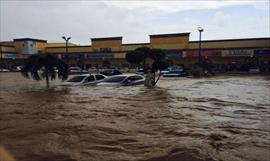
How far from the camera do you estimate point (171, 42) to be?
61375mm

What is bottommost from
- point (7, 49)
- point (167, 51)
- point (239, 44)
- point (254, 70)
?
point (254, 70)

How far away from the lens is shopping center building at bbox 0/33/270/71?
54500 millimetres

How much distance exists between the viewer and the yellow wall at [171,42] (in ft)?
197

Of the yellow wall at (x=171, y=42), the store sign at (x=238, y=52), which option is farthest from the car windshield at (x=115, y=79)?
the yellow wall at (x=171, y=42)

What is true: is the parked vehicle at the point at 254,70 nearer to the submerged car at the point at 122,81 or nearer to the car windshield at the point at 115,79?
the submerged car at the point at 122,81

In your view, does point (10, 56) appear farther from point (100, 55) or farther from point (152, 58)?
point (152, 58)

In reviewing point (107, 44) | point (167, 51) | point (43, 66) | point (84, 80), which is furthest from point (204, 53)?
point (43, 66)

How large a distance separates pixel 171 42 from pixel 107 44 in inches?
512

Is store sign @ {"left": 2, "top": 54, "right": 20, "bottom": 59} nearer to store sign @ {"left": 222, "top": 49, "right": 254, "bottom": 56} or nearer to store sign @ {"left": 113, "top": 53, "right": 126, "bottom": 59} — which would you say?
store sign @ {"left": 113, "top": 53, "right": 126, "bottom": 59}

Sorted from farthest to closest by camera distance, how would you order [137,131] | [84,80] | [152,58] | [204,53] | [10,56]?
1. [10,56]
2. [204,53]
3. [152,58]
4. [84,80]
5. [137,131]

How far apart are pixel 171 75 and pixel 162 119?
1248 inches

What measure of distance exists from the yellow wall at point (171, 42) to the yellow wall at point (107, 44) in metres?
6.66

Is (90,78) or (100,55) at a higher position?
(100,55)

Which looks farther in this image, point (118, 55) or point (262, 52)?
point (118, 55)
